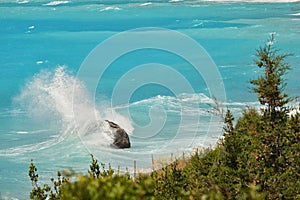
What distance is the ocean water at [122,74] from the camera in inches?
575

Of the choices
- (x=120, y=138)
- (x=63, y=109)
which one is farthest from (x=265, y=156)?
(x=63, y=109)

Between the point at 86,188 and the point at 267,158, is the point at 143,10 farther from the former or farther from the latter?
the point at 86,188

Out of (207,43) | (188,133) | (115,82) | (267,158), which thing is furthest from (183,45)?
(267,158)

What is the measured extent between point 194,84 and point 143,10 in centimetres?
1082

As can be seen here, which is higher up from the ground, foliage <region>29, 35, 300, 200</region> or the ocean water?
the ocean water

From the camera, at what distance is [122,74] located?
→ 22.5 m

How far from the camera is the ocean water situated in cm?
1461

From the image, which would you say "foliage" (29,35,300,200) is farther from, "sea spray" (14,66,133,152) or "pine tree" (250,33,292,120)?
"sea spray" (14,66,133,152)

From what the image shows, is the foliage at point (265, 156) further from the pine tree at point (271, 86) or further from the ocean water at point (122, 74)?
the ocean water at point (122, 74)

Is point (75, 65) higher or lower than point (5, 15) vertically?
lower

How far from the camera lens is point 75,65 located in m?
23.2

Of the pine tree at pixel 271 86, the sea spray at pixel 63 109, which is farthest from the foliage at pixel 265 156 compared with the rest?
the sea spray at pixel 63 109

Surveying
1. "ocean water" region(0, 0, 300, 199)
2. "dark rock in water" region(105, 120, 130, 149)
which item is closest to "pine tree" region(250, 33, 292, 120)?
"ocean water" region(0, 0, 300, 199)

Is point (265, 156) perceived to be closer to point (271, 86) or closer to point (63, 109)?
point (271, 86)
